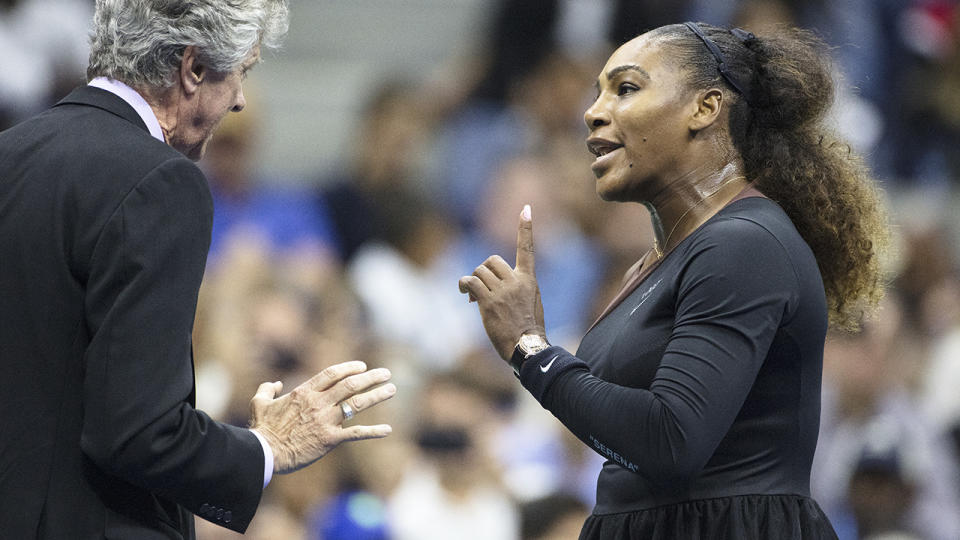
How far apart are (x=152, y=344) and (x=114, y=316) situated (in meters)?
0.07

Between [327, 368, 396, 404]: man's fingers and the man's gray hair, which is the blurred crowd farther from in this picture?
the man's gray hair

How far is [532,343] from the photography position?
7.54 feet

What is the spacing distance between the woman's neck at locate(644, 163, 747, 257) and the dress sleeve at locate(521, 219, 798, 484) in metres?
0.17

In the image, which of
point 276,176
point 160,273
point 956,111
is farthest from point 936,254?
point 160,273

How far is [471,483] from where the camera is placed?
15.7ft

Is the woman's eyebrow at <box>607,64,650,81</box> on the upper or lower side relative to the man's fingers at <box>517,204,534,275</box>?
upper

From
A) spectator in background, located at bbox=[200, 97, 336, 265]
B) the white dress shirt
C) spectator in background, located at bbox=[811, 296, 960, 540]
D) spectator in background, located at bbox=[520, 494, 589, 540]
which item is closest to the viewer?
the white dress shirt

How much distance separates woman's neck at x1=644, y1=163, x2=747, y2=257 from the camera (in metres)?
2.39

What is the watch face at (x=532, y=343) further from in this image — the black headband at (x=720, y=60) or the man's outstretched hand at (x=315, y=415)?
the black headband at (x=720, y=60)

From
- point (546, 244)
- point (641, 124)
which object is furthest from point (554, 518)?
point (641, 124)

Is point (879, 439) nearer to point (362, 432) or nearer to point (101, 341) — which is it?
point (362, 432)

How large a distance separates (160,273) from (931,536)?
12.8 feet

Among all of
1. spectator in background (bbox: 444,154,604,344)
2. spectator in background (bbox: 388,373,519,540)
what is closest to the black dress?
spectator in background (bbox: 388,373,519,540)

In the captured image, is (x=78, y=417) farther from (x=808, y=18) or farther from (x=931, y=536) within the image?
(x=808, y=18)
